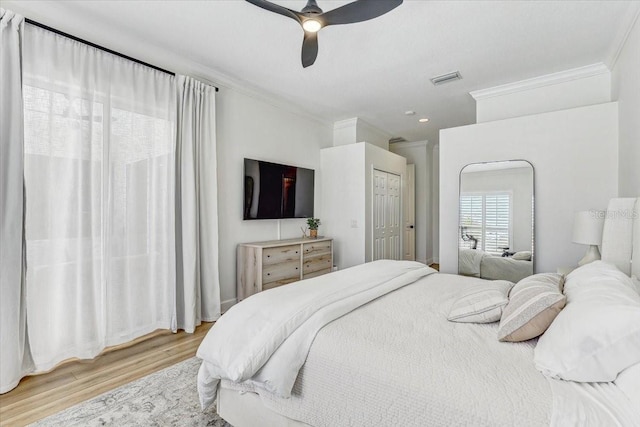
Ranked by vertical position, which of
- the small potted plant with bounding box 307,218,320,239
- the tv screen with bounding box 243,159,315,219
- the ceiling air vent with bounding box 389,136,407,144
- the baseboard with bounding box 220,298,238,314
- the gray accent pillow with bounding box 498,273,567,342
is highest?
the ceiling air vent with bounding box 389,136,407,144

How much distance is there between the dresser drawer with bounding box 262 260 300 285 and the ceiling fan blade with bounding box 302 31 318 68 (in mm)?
2248

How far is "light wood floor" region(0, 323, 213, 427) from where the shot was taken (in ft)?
6.39

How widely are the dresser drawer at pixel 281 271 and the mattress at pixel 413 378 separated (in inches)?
80.3

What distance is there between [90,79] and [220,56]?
1.15 metres

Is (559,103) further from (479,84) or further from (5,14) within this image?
(5,14)

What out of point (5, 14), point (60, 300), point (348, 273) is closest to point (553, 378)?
point (348, 273)

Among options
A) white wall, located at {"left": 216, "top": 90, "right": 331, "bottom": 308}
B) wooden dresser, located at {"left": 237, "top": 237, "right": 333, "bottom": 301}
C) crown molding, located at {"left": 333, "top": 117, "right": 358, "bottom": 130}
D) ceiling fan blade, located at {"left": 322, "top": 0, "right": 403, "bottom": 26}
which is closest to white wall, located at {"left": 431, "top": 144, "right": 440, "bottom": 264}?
crown molding, located at {"left": 333, "top": 117, "right": 358, "bottom": 130}

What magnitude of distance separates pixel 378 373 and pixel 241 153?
3.29 meters

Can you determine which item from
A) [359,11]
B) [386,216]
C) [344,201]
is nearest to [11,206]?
[359,11]

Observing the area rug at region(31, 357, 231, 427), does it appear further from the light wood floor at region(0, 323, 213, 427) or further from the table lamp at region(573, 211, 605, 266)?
the table lamp at region(573, 211, 605, 266)

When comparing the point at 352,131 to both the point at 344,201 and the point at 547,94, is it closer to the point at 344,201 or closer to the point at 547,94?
the point at 344,201

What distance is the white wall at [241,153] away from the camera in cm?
373

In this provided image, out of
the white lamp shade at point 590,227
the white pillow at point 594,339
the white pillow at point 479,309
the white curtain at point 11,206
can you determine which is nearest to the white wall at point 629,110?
the white lamp shade at point 590,227

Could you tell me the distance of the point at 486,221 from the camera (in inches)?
146
